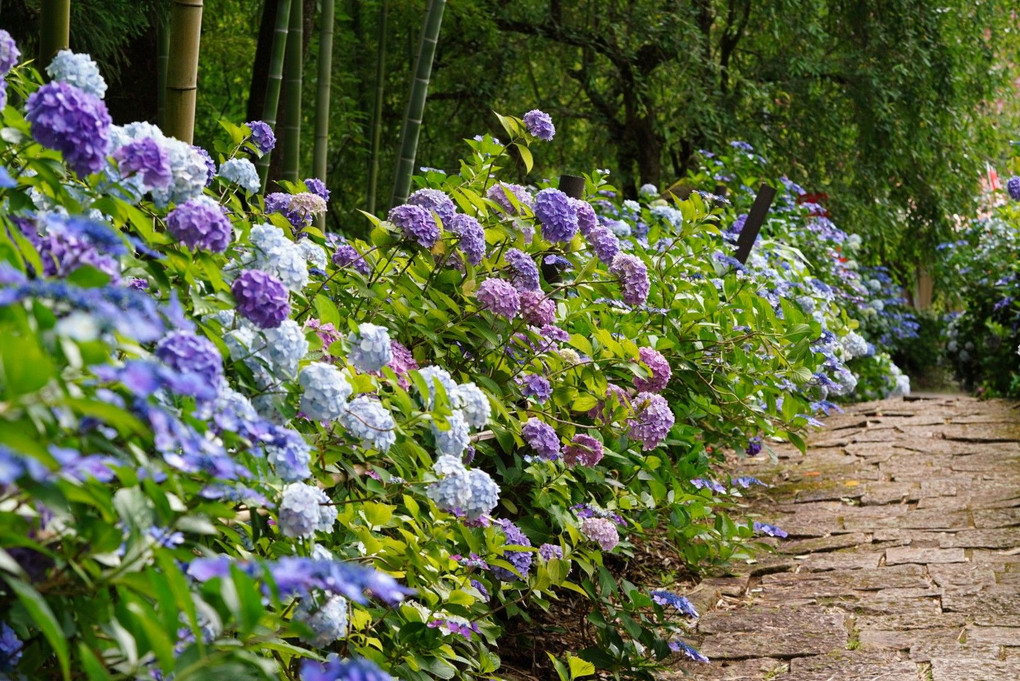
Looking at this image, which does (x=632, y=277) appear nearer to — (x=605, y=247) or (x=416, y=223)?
→ (x=605, y=247)

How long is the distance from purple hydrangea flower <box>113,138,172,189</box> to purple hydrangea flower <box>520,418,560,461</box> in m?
1.00

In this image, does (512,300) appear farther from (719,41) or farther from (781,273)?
(719,41)

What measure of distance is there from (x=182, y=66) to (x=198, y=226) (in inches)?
35.5

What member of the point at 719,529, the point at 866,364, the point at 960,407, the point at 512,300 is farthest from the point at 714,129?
the point at 512,300

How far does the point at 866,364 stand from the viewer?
7.45m

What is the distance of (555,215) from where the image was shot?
2322mm

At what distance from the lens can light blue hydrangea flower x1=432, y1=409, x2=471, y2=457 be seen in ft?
5.74

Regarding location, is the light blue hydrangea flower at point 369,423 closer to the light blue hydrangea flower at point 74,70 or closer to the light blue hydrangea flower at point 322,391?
the light blue hydrangea flower at point 322,391

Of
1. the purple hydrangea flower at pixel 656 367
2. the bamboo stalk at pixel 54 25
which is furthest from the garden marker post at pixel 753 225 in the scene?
the bamboo stalk at pixel 54 25

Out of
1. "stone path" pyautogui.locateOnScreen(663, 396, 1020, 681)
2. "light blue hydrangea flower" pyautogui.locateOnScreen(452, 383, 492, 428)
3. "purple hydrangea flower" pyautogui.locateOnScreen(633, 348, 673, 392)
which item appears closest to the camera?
"light blue hydrangea flower" pyautogui.locateOnScreen(452, 383, 492, 428)

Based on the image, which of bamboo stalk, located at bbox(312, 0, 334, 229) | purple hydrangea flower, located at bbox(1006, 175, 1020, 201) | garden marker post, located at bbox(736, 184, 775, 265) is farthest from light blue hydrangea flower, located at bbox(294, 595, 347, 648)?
purple hydrangea flower, located at bbox(1006, 175, 1020, 201)

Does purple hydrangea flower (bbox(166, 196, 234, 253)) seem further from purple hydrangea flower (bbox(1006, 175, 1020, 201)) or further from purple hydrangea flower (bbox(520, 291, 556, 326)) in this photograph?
purple hydrangea flower (bbox(1006, 175, 1020, 201))

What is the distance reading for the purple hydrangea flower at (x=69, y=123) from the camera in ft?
4.00

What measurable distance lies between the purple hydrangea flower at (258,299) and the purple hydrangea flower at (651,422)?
1.22 metres
